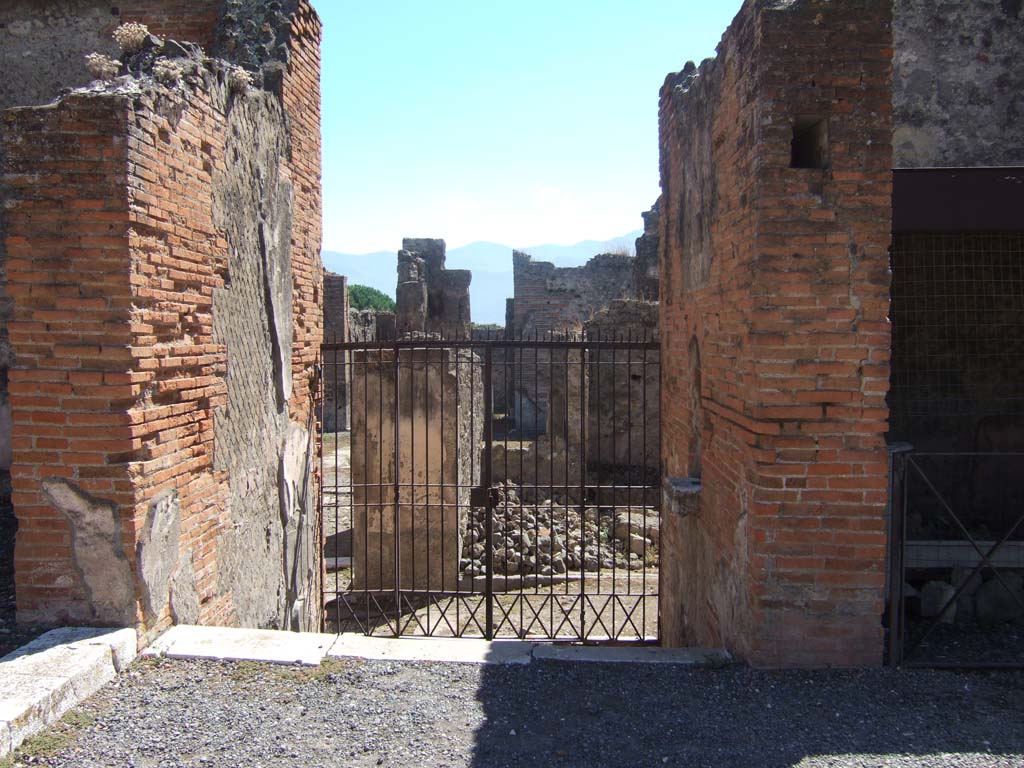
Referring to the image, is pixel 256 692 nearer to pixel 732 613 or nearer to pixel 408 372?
pixel 732 613

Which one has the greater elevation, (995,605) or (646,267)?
(646,267)

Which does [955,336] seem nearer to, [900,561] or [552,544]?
[900,561]

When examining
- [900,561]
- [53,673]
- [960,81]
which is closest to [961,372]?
[960,81]

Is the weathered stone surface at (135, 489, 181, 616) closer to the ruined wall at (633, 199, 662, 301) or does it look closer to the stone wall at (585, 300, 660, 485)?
the stone wall at (585, 300, 660, 485)

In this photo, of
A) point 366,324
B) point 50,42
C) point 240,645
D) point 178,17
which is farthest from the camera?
point 366,324

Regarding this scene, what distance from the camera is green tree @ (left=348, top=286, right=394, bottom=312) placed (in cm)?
4025

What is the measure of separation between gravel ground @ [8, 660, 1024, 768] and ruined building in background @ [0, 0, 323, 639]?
27.3 inches

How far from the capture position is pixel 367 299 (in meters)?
41.8

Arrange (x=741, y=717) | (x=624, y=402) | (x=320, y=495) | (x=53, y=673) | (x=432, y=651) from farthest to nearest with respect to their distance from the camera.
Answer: (x=624, y=402), (x=320, y=495), (x=432, y=651), (x=741, y=717), (x=53, y=673)

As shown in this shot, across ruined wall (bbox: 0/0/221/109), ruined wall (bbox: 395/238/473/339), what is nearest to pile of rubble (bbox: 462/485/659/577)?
ruined wall (bbox: 0/0/221/109)

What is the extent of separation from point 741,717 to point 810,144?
9.34 feet

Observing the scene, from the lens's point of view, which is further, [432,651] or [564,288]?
[564,288]

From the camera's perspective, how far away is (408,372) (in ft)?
28.5

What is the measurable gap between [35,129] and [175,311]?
1091 millimetres
